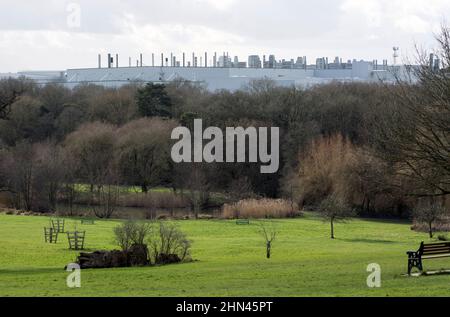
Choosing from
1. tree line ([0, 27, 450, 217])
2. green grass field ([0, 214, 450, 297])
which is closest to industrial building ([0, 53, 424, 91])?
tree line ([0, 27, 450, 217])

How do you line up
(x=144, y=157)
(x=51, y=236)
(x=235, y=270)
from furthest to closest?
(x=144, y=157), (x=51, y=236), (x=235, y=270)

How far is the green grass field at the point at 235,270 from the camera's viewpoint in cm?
1959

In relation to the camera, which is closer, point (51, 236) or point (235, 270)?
point (235, 270)

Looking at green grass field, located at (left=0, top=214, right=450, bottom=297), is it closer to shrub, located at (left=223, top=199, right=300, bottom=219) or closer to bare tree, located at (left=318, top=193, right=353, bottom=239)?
bare tree, located at (left=318, top=193, right=353, bottom=239)

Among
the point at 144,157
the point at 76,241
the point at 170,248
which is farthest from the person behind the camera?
the point at 144,157

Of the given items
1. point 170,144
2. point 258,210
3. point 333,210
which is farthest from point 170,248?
point 170,144

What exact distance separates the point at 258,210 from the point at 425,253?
39.7 meters

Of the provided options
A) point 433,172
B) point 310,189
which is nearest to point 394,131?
point 433,172

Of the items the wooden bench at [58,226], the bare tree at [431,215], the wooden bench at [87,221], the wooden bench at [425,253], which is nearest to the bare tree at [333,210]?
the bare tree at [431,215]

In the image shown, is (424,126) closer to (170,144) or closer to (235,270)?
(235,270)

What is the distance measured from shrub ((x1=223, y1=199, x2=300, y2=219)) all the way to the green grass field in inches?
499

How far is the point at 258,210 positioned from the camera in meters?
63.7

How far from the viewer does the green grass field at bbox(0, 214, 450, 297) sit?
64.3 feet
